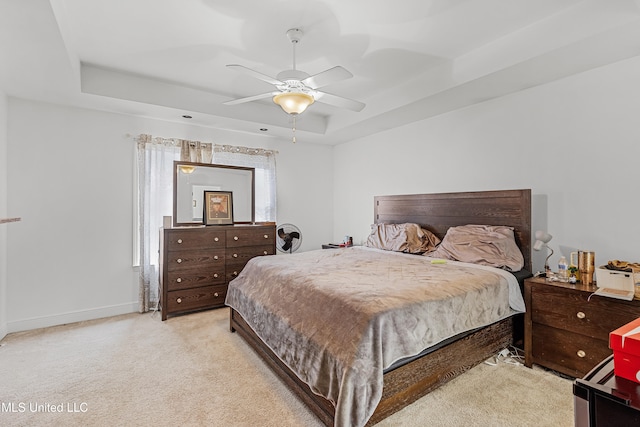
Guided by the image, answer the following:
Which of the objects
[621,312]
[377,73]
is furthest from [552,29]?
[621,312]

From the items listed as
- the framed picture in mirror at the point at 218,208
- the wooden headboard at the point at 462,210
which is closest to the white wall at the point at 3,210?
the framed picture in mirror at the point at 218,208

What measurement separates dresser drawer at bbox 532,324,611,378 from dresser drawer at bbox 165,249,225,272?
10.8 ft

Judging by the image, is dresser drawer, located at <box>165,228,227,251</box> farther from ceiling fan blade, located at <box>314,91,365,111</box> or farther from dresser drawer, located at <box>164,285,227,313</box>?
ceiling fan blade, located at <box>314,91,365,111</box>

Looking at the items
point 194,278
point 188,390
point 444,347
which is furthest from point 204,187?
point 444,347

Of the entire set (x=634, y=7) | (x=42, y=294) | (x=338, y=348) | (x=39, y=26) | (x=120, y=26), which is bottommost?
(x=42, y=294)

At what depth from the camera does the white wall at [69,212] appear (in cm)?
318

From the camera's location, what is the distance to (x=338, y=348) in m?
1.62

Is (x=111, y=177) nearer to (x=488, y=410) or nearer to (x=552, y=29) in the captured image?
(x=488, y=410)

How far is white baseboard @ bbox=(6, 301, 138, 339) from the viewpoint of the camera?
3.16m

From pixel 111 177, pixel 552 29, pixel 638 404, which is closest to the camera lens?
pixel 638 404

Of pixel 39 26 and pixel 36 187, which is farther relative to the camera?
pixel 36 187

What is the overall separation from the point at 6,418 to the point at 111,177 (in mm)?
2550

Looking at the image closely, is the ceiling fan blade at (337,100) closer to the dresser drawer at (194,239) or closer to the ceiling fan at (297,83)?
the ceiling fan at (297,83)

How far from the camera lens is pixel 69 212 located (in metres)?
3.42
